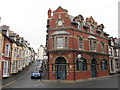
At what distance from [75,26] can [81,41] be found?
3.18 meters

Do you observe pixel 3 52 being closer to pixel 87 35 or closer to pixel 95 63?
pixel 87 35

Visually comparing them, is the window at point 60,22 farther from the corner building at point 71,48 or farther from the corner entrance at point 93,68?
the corner entrance at point 93,68

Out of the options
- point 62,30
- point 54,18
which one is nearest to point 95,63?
point 62,30

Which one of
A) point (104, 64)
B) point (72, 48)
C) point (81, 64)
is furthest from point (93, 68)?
point (72, 48)

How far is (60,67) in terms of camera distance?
22016mm

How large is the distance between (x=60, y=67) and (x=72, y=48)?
4036 millimetres

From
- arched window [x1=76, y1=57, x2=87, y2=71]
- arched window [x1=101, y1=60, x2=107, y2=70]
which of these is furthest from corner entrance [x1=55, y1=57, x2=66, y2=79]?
arched window [x1=101, y1=60, x2=107, y2=70]

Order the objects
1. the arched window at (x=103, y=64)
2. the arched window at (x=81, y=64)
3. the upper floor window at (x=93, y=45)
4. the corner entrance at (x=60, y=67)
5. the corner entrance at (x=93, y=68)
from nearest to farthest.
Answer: the corner entrance at (x=60, y=67)
the arched window at (x=81, y=64)
the corner entrance at (x=93, y=68)
the upper floor window at (x=93, y=45)
the arched window at (x=103, y=64)

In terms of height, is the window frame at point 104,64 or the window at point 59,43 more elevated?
the window at point 59,43

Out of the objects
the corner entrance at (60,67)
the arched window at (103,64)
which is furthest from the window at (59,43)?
the arched window at (103,64)

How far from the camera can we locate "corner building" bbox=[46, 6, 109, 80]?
70.7 feet

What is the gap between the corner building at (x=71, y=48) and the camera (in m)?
21.6

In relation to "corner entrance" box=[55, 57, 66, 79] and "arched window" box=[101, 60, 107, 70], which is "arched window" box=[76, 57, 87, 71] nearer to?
"corner entrance" box=[55, 57, 66, 79]

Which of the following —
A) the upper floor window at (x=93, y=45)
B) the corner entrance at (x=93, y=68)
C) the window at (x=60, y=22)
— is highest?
the window at (x=60, y=22)
